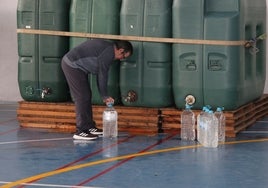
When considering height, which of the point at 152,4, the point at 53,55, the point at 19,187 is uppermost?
the point at 152,4

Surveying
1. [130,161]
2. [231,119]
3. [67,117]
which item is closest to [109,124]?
[67,117]

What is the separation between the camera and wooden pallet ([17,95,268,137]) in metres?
9.59

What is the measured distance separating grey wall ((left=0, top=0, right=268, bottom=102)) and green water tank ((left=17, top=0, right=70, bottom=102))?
3838 millimetres

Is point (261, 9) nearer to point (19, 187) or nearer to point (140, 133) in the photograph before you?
point (140, 133)

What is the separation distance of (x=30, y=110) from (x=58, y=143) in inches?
57.9

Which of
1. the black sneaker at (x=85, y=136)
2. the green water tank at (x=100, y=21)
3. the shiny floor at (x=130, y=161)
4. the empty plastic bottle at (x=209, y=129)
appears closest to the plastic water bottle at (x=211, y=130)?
the empty plastic bottle at (x=209, y=129)

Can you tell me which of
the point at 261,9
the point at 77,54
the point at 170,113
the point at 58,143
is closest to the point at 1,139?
the point at 58,143

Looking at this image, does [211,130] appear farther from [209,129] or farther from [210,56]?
[210,56]

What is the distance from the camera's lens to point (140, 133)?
31.9 ft

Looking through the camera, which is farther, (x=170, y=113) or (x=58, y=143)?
(x=170, y=113)

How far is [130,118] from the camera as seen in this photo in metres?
9.77

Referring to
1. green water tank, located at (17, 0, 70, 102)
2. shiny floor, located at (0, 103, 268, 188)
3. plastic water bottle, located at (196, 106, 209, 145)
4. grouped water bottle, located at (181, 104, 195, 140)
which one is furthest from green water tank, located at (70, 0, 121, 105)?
plastic water bottle, located at (196, 106, 209, 145)

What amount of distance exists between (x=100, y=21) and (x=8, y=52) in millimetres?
Answer: 4721

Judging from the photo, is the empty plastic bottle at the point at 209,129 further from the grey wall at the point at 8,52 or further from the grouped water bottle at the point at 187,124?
the grey wall at the point at 8,52
